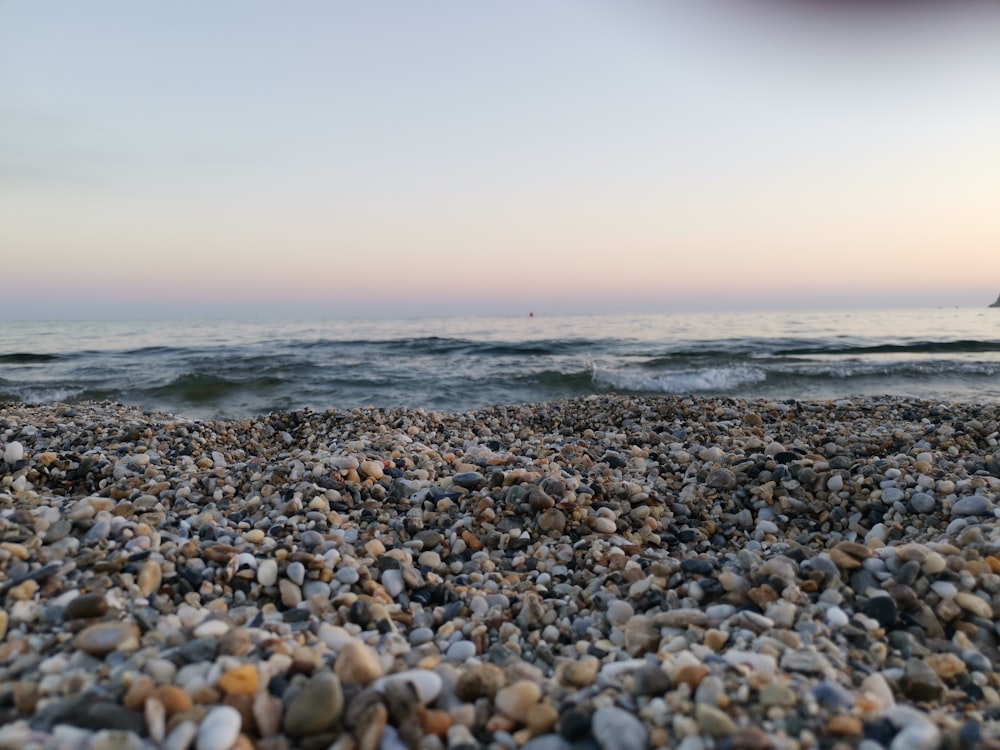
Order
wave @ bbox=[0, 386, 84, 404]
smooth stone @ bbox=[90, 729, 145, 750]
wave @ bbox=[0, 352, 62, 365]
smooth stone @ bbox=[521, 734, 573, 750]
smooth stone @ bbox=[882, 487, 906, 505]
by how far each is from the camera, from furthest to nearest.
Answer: wave @ bbox=[0, 352, 62, 365] < wave @ bbox=[0, 386, 84, 404] < smooth stone @ bbox=[882, 487, 906, 505] < smooth stone @ bbox=[521, 734, 573, 750] < smooth stone @ bbox=[90, 729, 145, 750]

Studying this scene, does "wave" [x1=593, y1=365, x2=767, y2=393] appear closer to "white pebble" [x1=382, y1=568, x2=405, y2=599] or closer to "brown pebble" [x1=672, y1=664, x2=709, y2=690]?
"white pebble" [x1=382, y1=568, x2=405, y2=599]

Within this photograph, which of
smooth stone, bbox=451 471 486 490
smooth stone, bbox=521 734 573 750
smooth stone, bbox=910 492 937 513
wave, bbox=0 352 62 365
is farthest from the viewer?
wave, bbox=0 352 62 365

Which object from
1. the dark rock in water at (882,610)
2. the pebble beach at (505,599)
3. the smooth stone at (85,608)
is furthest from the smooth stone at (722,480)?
the smooth stone at (85,608)

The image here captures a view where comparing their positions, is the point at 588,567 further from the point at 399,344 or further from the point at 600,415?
the point at 399,344

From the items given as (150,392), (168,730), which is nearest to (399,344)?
(150,392)

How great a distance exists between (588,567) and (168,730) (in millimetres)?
1787

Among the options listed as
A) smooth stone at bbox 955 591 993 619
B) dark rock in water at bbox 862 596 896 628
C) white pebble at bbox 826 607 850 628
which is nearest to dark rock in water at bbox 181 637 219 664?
white pebble at bbox 826 607 850 628

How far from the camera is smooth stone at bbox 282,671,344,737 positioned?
1.30 meters

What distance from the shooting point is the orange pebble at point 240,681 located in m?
1.38

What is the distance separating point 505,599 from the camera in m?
2.28

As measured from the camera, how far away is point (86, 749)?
1200 mm

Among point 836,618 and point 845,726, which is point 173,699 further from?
point 836,618

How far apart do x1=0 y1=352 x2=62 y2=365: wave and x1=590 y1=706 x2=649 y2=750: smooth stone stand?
71.1ft

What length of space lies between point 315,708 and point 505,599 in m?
1.07
